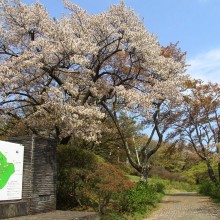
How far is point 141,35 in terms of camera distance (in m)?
14.7

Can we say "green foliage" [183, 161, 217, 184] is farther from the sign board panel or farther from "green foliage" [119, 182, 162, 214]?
the sign board panel

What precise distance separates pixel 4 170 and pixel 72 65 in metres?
6.16

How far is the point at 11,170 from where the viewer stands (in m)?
Result: 9.70

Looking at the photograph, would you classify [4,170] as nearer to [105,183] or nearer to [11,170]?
[11,170]

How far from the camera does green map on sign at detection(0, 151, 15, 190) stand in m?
9.20

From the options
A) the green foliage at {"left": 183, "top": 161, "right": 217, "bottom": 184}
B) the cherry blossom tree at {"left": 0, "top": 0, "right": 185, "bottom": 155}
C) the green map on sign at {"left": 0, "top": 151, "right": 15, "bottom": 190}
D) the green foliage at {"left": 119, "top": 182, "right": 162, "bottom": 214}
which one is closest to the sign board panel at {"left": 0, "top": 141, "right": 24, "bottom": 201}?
the green map on sign at {"left": 0, "top": 151, "right": 15, "bottom": 190}

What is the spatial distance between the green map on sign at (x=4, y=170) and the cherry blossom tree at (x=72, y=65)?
332 cm

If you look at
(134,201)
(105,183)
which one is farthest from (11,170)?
(134,201)

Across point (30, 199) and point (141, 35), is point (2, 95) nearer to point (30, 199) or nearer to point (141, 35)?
point (30, 199)

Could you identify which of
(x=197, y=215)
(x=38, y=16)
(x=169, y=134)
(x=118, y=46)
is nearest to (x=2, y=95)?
(x=38, y=16)

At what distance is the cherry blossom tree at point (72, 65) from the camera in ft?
42.6

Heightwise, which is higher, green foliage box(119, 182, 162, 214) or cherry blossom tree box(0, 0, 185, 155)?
cherry blossom tree box(0, 0, 185, 155)

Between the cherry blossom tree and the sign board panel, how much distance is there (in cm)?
281

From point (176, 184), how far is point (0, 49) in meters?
31.0
